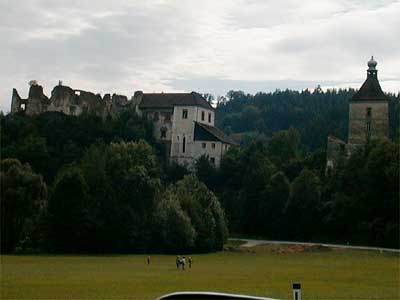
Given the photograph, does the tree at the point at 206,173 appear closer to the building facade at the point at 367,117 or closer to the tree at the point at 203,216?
the building facade at the point at 367,117

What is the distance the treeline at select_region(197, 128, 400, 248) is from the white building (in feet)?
38.6

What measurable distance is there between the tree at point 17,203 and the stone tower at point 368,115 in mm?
43234

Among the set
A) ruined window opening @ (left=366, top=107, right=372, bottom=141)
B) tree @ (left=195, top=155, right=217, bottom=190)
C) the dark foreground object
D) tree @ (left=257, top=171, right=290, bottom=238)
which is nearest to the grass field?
the dark foreground object

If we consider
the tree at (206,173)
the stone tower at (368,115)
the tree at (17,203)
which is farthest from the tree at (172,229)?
the stone tower at (368,115)

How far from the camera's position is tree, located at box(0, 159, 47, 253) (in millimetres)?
56938

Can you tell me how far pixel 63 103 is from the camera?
323 feet

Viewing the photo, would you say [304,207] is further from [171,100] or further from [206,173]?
[171,100]

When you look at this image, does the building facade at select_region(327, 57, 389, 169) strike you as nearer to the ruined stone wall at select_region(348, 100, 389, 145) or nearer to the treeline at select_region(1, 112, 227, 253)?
the ruined stone wall at select_region(348, 100, 389, 145)

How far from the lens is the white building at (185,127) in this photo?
9738cm

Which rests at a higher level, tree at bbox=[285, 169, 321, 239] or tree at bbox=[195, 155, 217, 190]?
tree at bbox=[195, 155, 217, 190]

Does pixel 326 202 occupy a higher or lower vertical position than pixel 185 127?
lower

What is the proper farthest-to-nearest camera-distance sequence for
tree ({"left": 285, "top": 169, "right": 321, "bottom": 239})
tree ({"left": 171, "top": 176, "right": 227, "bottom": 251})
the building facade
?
the building facade < tree ({"left": 285, "top": 169, "right": 321, "bottom": 239}) < tree ({"left": 171, "top": 176, "right": 227, "bottom": 251})

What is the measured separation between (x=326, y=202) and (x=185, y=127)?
102 feet

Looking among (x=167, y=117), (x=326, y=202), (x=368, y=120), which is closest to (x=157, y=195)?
(x=326, y=202)
